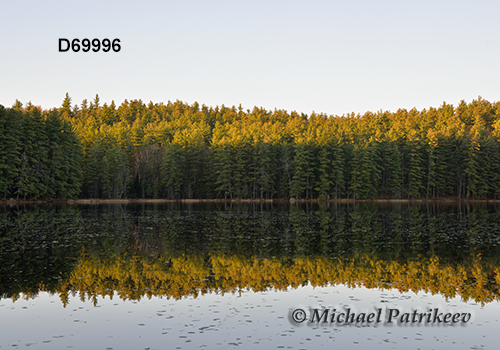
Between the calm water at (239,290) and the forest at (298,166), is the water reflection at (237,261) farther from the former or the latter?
the forest at (298,166)

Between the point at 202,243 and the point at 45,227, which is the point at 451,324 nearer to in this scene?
the point at 202,243

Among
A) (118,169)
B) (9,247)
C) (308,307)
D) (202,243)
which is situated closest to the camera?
(308,307)

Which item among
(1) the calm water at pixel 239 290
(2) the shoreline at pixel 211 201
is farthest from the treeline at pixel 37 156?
(1) the calm water at pixel 239 290

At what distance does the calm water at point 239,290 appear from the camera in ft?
39.6

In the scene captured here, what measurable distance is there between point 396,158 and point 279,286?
104 m

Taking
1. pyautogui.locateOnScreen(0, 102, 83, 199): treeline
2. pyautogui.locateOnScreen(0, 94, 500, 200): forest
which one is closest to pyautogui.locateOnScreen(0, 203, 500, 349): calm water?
pyautogui.locateOnScreen(0, 102, 83, 199): treeline

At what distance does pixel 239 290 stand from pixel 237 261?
547 cm

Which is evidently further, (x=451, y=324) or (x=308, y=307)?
(x=308, y=307)

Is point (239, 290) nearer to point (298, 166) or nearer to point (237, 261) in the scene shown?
point (237, 261)

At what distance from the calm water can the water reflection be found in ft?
0.25

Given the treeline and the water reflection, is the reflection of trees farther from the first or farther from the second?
the treeline

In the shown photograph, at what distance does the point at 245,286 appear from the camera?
17.5 m

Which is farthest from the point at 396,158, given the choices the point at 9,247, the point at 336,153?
the point at 9,247

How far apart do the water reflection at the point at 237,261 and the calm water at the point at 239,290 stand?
77mm
